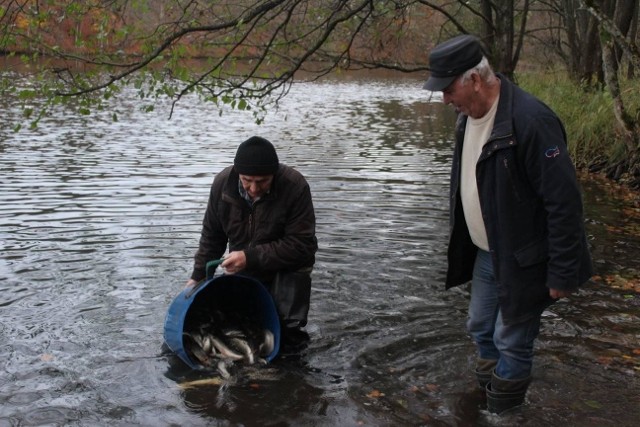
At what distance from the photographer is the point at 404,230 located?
374 inches

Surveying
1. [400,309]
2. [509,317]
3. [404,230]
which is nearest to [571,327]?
[400,309]

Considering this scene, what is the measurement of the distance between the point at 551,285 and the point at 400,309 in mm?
2951

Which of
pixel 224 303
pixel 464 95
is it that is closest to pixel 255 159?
pixel 224 303

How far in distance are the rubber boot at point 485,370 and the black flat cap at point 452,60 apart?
187 cm

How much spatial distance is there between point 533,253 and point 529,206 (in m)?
0.24

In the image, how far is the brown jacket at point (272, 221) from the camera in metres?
4.96

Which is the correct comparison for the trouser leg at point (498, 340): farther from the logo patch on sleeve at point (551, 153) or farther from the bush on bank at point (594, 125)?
the bush on bank at point (594, 125)

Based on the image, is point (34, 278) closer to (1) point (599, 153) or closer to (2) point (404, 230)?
(2) point (404, 230)

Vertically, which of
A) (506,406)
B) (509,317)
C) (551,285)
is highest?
(551,285)

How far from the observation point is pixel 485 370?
4629 mm

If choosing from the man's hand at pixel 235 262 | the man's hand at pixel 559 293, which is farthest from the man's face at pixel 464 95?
the man's hand at pixel 235 262

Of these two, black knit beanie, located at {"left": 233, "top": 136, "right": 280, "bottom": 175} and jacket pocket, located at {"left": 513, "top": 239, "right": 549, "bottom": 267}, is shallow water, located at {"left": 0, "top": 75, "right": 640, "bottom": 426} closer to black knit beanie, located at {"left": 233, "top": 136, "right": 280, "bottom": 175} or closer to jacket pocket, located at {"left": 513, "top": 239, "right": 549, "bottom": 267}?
jacket pocket, located at {"left": 513, "top": 239, "right": 549, "bottom": 267}

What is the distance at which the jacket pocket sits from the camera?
3.71 metres

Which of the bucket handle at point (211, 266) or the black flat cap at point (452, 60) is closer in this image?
the black flat cap at point (452, 60)
